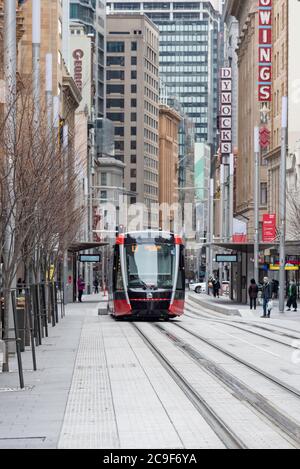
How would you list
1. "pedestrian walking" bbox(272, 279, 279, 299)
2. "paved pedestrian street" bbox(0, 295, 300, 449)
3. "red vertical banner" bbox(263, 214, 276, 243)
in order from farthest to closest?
"pedestrian walking" bbox(272, 279, 279, 299) → "red vertical banner" bbox(263, 214, 276, 243) → "paved pedestrian street" bbox(0, 295, 300, 449)

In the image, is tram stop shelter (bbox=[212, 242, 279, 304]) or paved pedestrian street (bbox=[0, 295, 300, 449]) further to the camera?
tram stop shelter (bbox=[212, 242, 279, 304])

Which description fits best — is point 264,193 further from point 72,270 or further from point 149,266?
point 149,266

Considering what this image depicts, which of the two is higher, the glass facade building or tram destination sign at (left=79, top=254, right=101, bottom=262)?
the glass facade building

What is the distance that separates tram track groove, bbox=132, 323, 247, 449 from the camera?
12276 mm

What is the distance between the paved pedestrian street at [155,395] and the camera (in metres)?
12.6

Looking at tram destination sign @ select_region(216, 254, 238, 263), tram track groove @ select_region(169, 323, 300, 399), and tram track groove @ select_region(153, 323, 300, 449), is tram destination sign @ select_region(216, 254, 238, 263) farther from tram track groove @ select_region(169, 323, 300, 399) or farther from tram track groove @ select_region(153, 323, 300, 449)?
tram track groove @ select_region(153, 323, 300, 449)

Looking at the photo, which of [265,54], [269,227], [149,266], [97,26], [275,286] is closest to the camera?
[149,266]

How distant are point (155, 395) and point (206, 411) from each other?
197 centimetres

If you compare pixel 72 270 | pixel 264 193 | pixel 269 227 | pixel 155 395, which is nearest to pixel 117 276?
pixel 72 270

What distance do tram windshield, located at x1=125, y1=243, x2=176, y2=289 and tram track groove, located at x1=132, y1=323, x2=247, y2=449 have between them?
56.0ft

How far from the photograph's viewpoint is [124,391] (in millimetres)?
17641

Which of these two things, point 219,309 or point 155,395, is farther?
point 219,309

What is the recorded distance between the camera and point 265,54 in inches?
3602

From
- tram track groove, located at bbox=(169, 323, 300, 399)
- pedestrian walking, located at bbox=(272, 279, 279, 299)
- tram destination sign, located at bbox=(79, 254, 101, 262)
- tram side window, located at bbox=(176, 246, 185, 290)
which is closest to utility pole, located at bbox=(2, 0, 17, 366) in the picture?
tram track groove, located at bbox=(169, 323, 300, 399)
